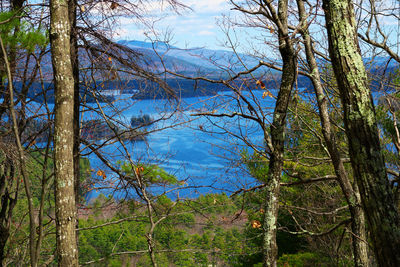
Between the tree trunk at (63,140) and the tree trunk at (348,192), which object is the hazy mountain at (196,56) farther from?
the tree trunk at (63,140)

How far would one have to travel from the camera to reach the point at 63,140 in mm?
3438

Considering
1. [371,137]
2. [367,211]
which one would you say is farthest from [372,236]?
[371,137]

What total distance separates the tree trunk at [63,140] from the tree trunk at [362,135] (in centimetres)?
242

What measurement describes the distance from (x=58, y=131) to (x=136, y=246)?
2837 centimetres

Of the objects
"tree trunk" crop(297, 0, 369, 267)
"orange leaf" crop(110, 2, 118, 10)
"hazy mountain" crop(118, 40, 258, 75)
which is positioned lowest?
"tree trunk" crop(297, 0, 369, 267)

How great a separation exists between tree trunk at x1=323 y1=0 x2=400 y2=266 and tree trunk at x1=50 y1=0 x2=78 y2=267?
2424 mm

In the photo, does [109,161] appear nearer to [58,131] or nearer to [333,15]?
[58,131]

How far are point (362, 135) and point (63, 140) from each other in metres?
2.58

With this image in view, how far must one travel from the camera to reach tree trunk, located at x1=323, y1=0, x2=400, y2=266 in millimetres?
2475

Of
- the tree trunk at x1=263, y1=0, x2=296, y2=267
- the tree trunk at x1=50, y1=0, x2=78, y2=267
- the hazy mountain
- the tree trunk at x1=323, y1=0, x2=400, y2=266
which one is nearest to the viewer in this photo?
the tree trunk at x1=323, y1=0, x2=400, y2=266

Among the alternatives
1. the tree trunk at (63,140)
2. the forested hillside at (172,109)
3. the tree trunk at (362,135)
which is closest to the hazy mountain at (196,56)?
the forested hillside at (172,109)

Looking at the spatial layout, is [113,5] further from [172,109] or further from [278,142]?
[278,142]

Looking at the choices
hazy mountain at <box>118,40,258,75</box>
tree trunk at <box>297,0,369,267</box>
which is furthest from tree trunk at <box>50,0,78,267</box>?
tree trunk at <box>297,0,369,267</box>

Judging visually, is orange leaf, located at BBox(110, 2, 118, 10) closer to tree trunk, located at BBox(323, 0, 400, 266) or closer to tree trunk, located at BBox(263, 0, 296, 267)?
tree trunk, located at BBox(263, 0, 296, 267)
